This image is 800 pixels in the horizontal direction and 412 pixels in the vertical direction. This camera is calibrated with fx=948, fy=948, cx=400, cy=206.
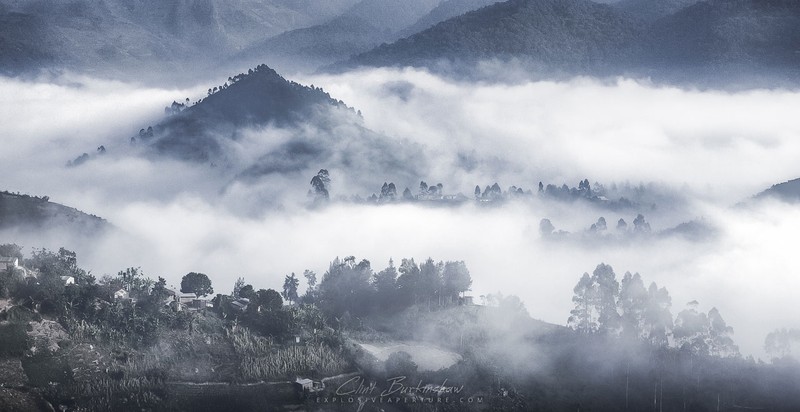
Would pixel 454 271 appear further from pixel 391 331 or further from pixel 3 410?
pixel 3 410

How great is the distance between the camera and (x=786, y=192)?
7195 inches

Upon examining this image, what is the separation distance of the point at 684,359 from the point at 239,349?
51190 millimetres

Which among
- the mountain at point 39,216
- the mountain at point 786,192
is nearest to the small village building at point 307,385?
the mountain at point 39,216

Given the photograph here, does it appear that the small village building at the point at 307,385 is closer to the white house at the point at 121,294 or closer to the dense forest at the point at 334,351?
the dense forest at the point at 334,351

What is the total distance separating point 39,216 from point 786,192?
134884 millimetres

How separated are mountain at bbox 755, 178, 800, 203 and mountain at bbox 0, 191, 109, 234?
407ft

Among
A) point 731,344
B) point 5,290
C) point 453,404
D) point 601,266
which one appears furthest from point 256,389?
point 731,344

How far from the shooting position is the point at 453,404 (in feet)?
332

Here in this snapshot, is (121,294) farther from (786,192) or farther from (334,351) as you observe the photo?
(786,192)

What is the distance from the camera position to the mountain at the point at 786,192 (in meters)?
179

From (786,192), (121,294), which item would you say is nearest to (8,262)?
(121,294)

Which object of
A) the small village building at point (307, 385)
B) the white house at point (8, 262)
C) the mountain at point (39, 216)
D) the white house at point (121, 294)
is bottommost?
the small village building at point (307, 385)

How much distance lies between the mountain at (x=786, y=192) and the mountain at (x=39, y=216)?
124m

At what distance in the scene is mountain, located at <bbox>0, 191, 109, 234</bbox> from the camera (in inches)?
5433
